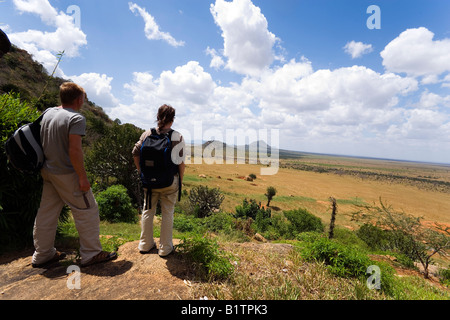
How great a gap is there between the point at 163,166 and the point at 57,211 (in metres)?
1.50

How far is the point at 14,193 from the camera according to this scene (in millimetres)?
3059

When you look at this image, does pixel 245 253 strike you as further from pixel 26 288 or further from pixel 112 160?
pixel 112 160

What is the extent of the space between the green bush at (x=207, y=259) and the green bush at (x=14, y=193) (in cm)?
259

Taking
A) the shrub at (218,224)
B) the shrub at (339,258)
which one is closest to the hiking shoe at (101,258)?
the shrub at (339,258)

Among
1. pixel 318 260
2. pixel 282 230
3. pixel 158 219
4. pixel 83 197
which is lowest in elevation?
pixel 282 230

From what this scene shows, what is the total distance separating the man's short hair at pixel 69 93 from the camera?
2.41 metres

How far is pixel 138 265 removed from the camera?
2656mm

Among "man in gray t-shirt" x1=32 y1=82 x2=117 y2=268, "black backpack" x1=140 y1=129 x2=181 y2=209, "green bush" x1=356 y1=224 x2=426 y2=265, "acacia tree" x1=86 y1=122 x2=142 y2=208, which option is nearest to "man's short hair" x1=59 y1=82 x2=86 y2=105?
"man in gray t-shirt" x1=32 y1=82 x2=117 y2=268

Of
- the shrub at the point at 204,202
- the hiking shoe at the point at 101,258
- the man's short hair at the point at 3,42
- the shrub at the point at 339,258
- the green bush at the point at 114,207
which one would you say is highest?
the man's short hair at the point at 3,42

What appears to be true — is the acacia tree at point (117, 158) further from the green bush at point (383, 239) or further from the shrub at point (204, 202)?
the green bush at point (383, 239)

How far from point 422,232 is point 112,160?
16819 mm

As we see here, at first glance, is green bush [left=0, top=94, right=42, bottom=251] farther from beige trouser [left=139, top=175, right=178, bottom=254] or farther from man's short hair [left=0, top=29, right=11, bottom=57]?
beige trouser [left=139, top=175, right=178, bottom=254]

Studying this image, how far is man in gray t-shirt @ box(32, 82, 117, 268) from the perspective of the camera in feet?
7.48
